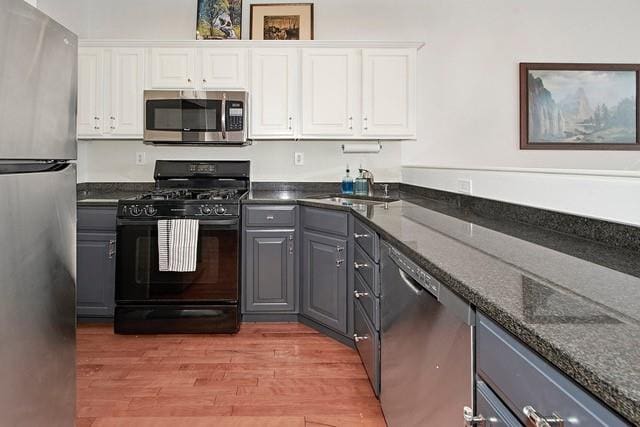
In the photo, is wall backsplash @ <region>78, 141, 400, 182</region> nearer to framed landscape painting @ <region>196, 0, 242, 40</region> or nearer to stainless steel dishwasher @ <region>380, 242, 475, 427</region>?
framed landscape painting @ <region>196, 0, 242, 40</region>

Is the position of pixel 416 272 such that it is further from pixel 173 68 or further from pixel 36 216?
pixel 173 68

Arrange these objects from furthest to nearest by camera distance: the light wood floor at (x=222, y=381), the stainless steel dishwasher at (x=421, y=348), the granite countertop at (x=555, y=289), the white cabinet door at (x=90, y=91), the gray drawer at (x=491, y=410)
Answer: the white cabinet door at (x=90, y=91)
the light wood floor at (x=222, y=381)
the stainless steel dishwasher at (x=421, y=348)
the gray drawer at (x=491, y=410)
the granite countertop at (x=555, y=289)

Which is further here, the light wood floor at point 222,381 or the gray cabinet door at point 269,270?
the gray cabinet door at point 269,270

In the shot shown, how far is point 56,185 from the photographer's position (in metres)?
1.33

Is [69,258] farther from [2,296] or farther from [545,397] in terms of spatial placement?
[545,397]

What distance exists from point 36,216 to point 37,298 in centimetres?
22

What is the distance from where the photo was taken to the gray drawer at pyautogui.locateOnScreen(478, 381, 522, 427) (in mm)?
790

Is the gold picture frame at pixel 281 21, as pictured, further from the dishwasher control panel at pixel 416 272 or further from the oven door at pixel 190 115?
the dishwasher control panel at pixel 416 272

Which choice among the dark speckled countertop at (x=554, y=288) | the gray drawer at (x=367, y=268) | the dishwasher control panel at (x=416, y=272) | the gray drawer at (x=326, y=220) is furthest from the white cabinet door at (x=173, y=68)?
the dishwasher control panel at (x=416, y=272)

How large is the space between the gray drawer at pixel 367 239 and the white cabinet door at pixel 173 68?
67.7 inches

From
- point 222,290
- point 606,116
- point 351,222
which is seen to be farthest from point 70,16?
A: point 606,116

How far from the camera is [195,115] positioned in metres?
3.20

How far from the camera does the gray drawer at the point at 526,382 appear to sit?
1.93ft

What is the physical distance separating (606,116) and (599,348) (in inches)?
147
